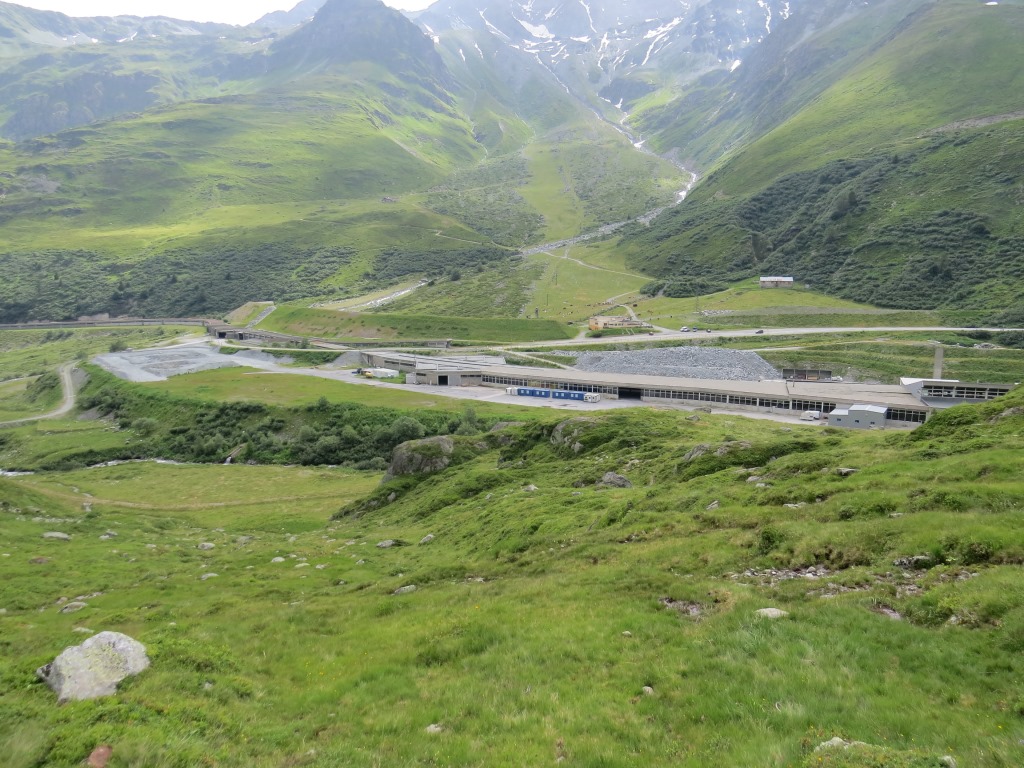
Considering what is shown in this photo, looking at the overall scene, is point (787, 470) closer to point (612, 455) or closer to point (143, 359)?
point (612, 455)

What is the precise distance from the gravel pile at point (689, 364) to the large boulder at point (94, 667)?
82791 millimetres

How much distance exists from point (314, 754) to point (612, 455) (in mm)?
27388

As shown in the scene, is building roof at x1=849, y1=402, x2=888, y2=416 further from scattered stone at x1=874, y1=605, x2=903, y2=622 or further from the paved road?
the paved road

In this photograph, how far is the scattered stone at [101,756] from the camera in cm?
747

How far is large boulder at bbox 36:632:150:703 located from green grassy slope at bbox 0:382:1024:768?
0.29m

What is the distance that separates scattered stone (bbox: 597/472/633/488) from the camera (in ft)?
91.6

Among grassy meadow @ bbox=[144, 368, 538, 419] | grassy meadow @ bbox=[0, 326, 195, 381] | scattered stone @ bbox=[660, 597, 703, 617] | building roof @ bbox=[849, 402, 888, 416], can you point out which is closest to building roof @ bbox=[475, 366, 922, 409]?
building roof @ bbox=[849, 402, 888, 416]

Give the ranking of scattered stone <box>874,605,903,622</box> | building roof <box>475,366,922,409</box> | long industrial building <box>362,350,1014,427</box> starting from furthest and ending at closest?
building roof <box>475,366,922,409</box>, long industrial building <box>362,350,1014,427</box>, scattered stone <box>874,605,903,622</box>

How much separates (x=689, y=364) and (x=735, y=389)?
18.2 meters

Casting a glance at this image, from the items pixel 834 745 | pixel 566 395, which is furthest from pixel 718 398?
pixel 834 745

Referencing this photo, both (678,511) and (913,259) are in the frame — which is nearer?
(678,511)

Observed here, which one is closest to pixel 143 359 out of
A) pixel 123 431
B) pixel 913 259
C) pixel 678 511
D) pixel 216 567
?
pixel 123 431

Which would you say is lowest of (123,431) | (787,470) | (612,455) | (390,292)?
(123,431)

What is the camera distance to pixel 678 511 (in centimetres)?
2048
